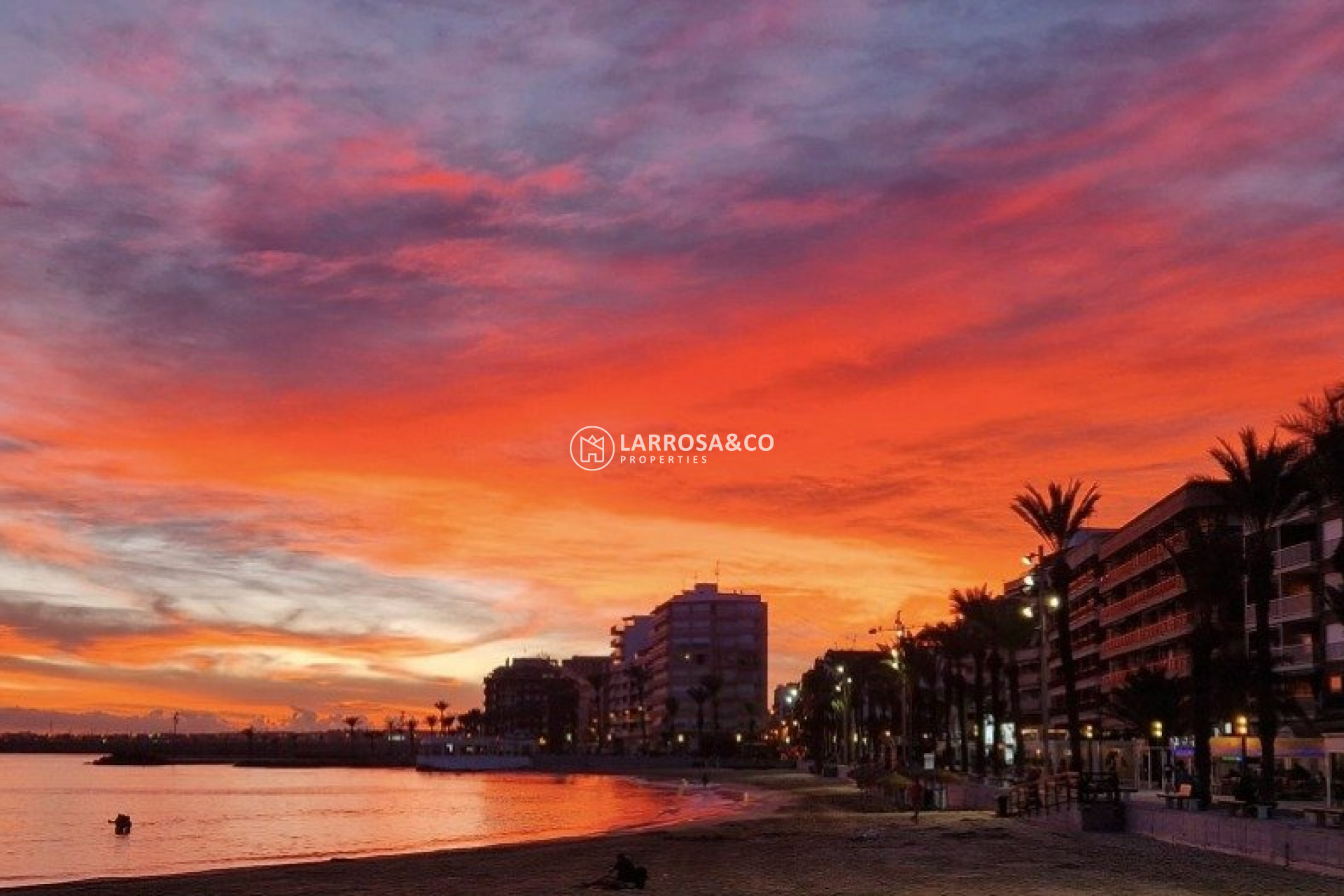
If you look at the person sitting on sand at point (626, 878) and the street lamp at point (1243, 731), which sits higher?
the street lamp at point (1243, 731)

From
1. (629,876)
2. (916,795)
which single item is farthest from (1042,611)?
(629,876)

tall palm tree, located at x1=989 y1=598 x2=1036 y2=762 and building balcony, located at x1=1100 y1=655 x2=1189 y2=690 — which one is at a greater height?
tall palm tree, located at x1=989 y1=598 x2=1036 y2=762

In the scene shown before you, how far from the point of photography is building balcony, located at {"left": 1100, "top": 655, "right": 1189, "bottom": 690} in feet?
295

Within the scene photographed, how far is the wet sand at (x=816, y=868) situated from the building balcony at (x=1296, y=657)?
1003 inches

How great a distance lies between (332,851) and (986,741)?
122569mm

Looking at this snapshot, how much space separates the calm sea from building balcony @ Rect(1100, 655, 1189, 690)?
30517 mm

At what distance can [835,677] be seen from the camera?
19200 cm

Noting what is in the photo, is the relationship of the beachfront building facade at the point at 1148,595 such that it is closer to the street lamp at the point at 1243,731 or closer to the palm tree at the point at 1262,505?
the street lamp at the point at 1243,731

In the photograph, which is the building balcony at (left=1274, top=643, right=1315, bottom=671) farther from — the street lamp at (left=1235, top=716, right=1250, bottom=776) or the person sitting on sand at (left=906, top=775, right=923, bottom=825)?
the person sitting on sand at (left=906, top=775, right=923, bottom=825)

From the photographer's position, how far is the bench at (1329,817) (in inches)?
1441

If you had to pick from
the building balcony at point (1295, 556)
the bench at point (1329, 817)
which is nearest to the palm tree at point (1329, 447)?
the bench at point (1329, 817)

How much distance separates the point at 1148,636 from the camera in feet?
327

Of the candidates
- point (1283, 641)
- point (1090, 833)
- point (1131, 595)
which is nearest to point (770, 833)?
point (1090, 833)

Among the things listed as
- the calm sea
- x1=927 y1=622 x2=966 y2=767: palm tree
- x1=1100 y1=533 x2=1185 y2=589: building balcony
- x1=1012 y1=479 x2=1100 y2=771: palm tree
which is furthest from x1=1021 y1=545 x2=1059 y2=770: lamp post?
x1=927 y1=622 x2=966 y2=767: palm tree
